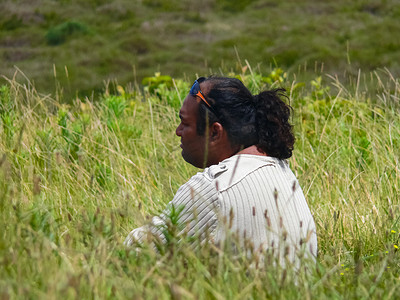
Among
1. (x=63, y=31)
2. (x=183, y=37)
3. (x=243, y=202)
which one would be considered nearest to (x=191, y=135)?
(x=243, y=202)

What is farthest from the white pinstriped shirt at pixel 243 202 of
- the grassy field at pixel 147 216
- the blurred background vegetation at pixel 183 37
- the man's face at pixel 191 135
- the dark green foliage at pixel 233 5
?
the dark green foliage at pixel 233 5

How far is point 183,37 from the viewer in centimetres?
3356

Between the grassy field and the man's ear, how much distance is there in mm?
382

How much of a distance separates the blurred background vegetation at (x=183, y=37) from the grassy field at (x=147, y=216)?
16794mm

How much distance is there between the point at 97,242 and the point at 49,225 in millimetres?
276


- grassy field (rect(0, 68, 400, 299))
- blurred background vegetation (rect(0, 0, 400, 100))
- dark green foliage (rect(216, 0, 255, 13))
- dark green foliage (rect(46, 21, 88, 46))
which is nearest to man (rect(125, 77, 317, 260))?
grassy field (rect(0, 68, 400, 299))

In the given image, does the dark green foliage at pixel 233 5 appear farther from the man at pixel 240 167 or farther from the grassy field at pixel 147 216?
the man at pixel 240 167

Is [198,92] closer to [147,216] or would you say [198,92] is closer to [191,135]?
[191,135]

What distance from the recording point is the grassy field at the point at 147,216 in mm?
1963

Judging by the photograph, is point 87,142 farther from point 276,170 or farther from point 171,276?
point 171,276

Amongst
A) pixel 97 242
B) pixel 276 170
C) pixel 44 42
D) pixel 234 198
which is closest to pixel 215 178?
pixel 234 198

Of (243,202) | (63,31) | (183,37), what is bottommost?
(183,37)

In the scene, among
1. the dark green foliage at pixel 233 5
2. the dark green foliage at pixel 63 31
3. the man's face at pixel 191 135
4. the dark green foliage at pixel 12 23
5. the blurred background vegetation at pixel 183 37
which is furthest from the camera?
the dark green foliage at pixel 233 5

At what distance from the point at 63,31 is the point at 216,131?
108 ft
